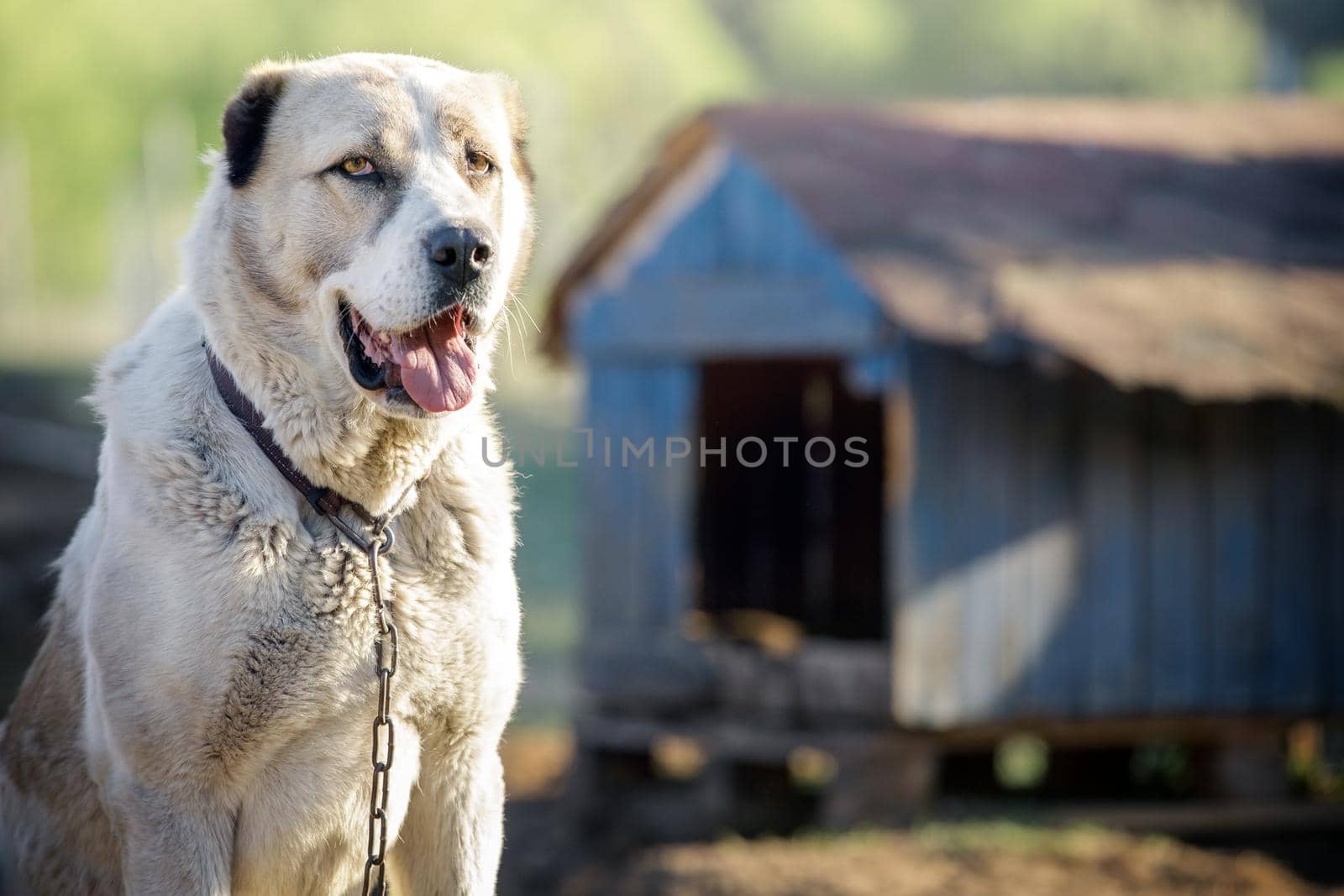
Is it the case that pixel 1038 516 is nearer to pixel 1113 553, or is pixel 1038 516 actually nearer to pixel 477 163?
pixel 1113 553

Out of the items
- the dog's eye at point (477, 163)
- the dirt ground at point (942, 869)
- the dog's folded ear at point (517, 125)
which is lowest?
the dirt ground at point (942, 869)

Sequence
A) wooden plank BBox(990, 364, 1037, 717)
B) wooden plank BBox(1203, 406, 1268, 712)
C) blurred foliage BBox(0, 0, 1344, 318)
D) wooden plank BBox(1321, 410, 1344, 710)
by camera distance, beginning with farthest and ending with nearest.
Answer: blurred foliage BBox(0, 0, 1344, 318)
wooden plank BBox(1321, 410, 1344, 710)
wooden plank BBox(1203, 406, 1268, 712)
wooden plank BBox(990, 364, 1037, 717)

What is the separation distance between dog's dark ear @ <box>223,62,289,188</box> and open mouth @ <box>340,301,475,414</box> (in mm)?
343

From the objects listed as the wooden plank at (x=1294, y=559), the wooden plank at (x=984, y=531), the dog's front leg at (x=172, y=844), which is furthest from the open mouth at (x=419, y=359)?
the wooden plank at (x=1294, y=559)

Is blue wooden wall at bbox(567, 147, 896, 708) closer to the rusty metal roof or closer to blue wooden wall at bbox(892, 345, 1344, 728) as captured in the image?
the rusty metal roof

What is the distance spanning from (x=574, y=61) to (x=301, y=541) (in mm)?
40066

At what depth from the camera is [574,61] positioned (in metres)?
40.8

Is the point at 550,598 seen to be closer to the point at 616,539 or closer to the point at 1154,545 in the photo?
the point at 616,539

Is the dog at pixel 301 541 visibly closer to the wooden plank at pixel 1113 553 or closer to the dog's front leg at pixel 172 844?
the dog's front leg at pixel 172 844

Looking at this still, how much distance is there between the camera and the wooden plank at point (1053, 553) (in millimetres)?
7621

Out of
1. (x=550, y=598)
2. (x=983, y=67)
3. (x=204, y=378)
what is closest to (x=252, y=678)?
(x=204, y=378)

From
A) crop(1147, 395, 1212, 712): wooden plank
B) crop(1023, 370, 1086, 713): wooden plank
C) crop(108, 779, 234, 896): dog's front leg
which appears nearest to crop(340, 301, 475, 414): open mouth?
crop(108, 779, 234, 896): dog's front leg

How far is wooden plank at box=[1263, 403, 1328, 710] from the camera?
A: 7957mm

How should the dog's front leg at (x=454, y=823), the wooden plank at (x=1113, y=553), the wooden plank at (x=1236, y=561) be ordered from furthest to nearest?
1. the wooden plank at (x=1236, y=561)
2. the wooden plank at (x=1113, y=553)
3. the dog's front leg at (x=454, y=823)
